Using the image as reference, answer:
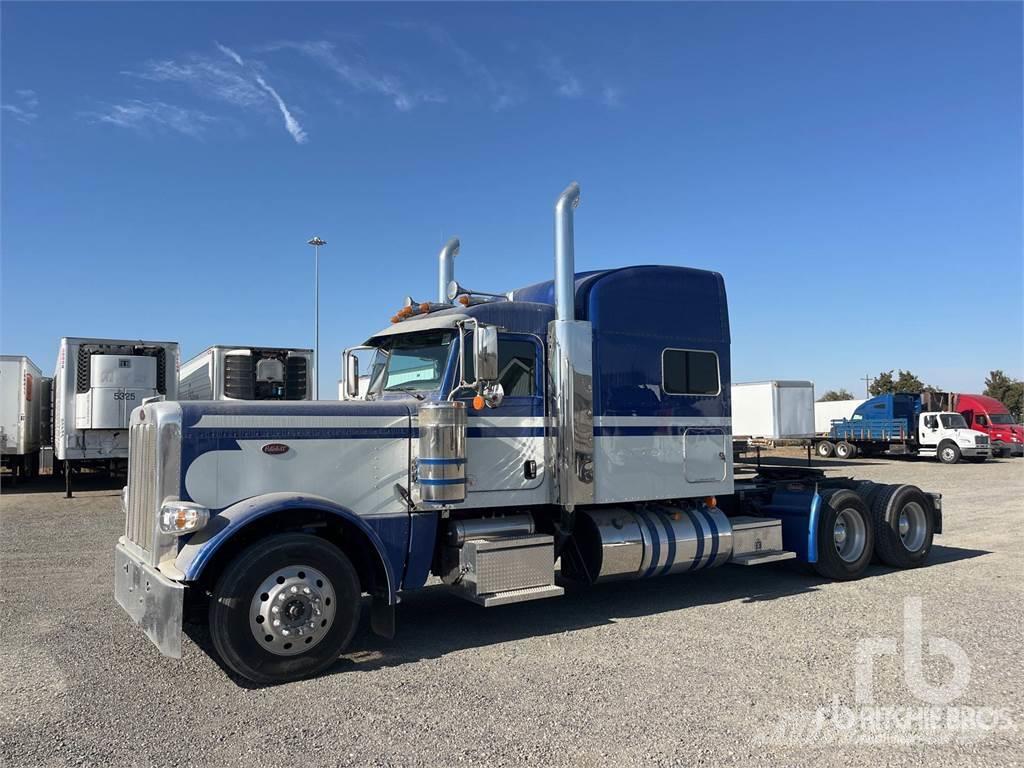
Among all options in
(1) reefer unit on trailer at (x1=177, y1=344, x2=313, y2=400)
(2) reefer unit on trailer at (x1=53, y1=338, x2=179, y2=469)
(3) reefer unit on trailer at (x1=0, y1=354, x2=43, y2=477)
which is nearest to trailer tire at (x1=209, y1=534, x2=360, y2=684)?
(1) reefer unit on trailer at (x1=177, y1=344, x2=313, y2=400)

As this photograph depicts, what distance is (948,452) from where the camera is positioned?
3391 cm

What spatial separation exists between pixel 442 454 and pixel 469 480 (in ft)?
1.97

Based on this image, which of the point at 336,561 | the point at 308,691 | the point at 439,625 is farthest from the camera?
the point at 439,625

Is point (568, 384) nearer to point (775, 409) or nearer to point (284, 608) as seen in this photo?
point (284, 608)

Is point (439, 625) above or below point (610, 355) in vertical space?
below

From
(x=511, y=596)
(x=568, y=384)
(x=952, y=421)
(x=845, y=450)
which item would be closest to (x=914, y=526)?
(x=568, y=384)

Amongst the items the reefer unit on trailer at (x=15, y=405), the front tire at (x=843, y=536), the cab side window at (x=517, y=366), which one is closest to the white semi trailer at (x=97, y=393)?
the reefer unit on trailer at (x=15, y=405)

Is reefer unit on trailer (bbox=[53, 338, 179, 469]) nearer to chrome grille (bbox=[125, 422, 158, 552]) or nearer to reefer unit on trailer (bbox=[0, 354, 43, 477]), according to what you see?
reefer unit on trailer (bbox=[0, 354, 43, 477])

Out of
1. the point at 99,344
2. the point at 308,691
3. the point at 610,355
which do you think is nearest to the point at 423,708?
the point at 308,691

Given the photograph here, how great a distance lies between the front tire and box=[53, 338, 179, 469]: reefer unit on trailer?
47.5ft

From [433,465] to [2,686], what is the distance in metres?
3.33

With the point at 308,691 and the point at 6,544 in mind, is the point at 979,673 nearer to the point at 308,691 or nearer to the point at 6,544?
the point at 308,691

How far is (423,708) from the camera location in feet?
16.3

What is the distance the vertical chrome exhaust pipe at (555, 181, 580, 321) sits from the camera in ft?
23.1
